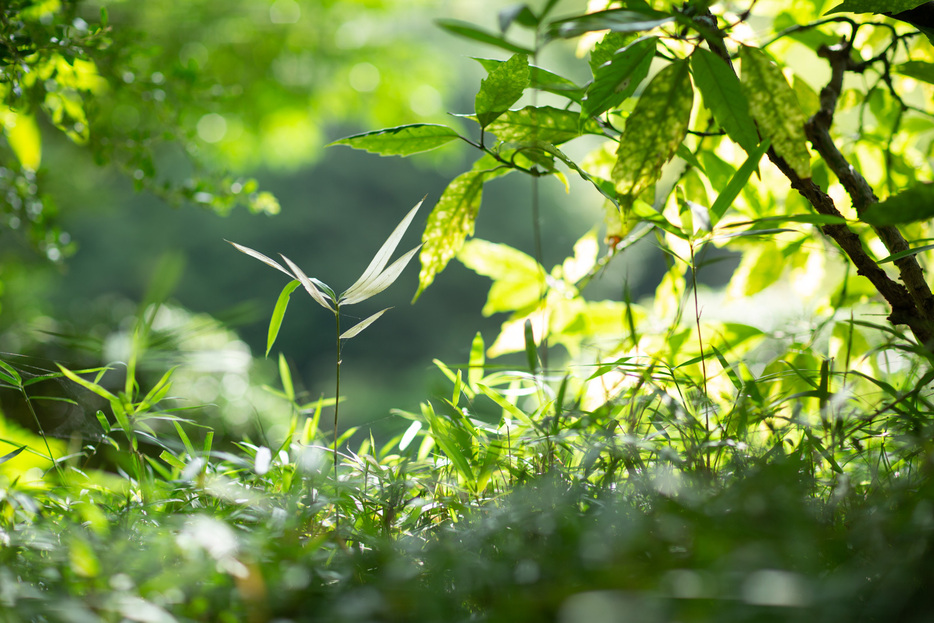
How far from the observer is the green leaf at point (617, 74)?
0.25 metres

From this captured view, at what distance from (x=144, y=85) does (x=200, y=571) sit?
488 millimetres

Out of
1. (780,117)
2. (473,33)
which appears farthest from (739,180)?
(473,33)

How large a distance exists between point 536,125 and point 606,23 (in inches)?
3.5

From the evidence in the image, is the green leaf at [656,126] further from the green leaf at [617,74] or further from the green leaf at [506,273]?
the green leaf at [506,273]

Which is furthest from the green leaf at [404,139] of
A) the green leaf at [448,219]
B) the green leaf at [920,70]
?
the green leaf at [920,70]

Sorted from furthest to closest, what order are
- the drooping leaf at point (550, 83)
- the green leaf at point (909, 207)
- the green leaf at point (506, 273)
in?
the green leaf at point (506, 273)
the drooping leaf at point (550, 83)
the green leaf at point (909, 207)

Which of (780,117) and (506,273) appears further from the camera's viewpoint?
(506,273)

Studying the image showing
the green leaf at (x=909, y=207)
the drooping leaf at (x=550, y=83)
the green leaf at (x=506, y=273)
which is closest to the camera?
the green leaf at (x=909, y=207)

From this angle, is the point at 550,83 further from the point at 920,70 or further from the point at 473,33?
the point at 920,70

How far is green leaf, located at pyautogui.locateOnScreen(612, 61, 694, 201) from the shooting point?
254mm

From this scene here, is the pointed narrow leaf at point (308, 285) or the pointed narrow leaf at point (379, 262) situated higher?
the pointed narrow leaf at point (379, 262)

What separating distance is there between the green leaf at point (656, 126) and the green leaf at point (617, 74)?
0.01m

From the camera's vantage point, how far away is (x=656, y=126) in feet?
0.84

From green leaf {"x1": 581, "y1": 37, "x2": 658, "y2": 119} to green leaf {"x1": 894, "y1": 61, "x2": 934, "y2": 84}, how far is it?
208 millimetres
